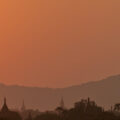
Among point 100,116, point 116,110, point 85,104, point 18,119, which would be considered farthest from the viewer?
point 116,110

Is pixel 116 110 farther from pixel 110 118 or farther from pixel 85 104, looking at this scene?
pixel 110 118

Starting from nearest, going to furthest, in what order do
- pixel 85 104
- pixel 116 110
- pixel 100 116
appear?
pixel 100 116 → pixel 85 104 → pixel 116 110

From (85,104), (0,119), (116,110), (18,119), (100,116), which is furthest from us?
(116,110)

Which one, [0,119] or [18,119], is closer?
[0,119]

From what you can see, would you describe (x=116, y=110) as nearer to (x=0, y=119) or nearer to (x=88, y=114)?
(x=88, y=114)

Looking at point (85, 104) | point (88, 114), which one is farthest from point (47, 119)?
point (88, 114)

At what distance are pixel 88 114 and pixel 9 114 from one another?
20.2 m

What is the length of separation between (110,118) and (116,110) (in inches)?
1677

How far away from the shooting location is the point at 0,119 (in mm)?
128500

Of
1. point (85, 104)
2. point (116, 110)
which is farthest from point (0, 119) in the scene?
point (116, 110)

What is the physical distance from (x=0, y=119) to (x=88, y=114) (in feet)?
84.8

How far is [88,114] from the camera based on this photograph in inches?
5753

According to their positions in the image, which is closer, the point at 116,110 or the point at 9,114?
the point at 9,114

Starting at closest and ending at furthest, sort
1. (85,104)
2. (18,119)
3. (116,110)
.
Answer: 1. (18,119)
2. (85,104)
3. (116,110)
